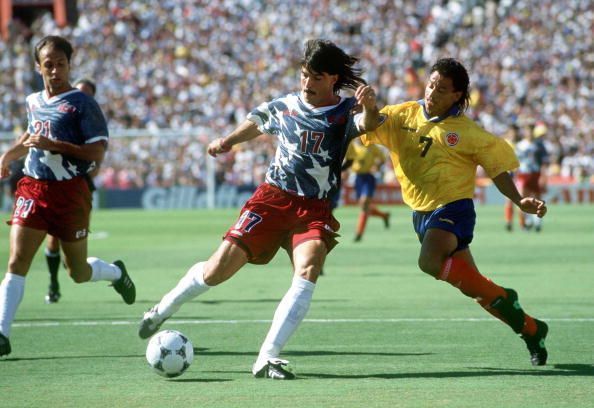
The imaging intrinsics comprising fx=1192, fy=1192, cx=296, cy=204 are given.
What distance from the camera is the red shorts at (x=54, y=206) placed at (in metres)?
8.85

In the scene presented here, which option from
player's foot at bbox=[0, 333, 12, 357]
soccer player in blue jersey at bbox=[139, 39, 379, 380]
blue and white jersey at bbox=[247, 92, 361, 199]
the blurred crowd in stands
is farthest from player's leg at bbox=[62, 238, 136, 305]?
the blurred crowd in stands

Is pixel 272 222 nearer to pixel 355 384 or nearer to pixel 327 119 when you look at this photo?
pixel 327 119

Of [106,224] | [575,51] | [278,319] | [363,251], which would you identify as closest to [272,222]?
[278,319]

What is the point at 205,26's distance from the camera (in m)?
45.9

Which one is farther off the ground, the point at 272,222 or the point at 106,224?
the point at 272,222

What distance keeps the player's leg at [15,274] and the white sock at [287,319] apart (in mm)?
2013

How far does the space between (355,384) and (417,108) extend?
7.02 ft

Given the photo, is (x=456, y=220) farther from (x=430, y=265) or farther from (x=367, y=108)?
(x=367, y=108)

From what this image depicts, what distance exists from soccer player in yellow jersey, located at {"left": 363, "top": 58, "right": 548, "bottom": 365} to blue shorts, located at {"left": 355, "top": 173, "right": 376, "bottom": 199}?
13.9 m

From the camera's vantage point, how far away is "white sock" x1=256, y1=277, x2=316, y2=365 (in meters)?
7.41

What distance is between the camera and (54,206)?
8.98 m

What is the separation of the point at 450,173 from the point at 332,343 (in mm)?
1791

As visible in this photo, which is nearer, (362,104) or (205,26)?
(362,104)

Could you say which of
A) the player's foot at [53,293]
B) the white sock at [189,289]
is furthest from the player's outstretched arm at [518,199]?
the player's foot at [53,293]
